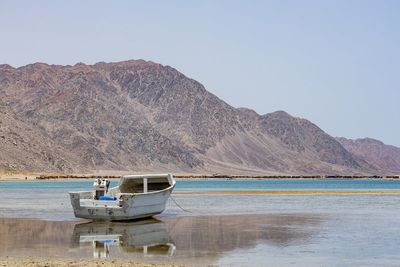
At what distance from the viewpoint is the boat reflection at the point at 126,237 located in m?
27.2

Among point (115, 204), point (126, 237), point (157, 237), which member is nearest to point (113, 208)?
point (115, 204)

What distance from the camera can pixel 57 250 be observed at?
27.3 m

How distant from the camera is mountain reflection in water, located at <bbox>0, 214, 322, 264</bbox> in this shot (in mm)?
26359

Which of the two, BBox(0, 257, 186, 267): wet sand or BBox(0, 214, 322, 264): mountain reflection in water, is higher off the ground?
BBox(0, 214, 322, 264): mountain reflection in water

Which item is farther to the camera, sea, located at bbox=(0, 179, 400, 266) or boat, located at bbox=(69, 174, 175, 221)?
boat, located at bbox=(69, 174, 175, 221)

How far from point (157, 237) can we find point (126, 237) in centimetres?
140

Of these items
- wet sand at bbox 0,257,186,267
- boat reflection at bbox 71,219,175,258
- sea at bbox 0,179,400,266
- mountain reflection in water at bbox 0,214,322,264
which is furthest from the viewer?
boat reflection at bbox 71,219,175,258

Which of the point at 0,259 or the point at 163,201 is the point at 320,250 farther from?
the point at 163,201

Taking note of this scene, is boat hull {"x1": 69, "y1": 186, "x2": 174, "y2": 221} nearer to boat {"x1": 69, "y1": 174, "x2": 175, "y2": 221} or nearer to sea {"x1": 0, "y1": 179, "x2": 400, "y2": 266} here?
boat {"x1": 69, "y1": 174, "x2": 175, "y2": 221}

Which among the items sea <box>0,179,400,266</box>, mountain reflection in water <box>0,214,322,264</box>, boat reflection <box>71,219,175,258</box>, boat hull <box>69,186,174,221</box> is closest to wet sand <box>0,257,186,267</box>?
sea <box>0,179,400,266</box>

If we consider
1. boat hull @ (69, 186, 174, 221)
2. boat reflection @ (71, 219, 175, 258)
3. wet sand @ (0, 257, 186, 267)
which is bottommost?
wet sand @ (0, 257, 186, 267)

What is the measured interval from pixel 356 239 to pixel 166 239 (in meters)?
8.01

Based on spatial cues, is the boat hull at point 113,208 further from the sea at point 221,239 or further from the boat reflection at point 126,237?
the sea at point 221,239

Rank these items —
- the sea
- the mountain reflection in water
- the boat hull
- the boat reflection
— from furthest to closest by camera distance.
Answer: the boat hull < the boat reflection < the mountain reflection in water < the sea
